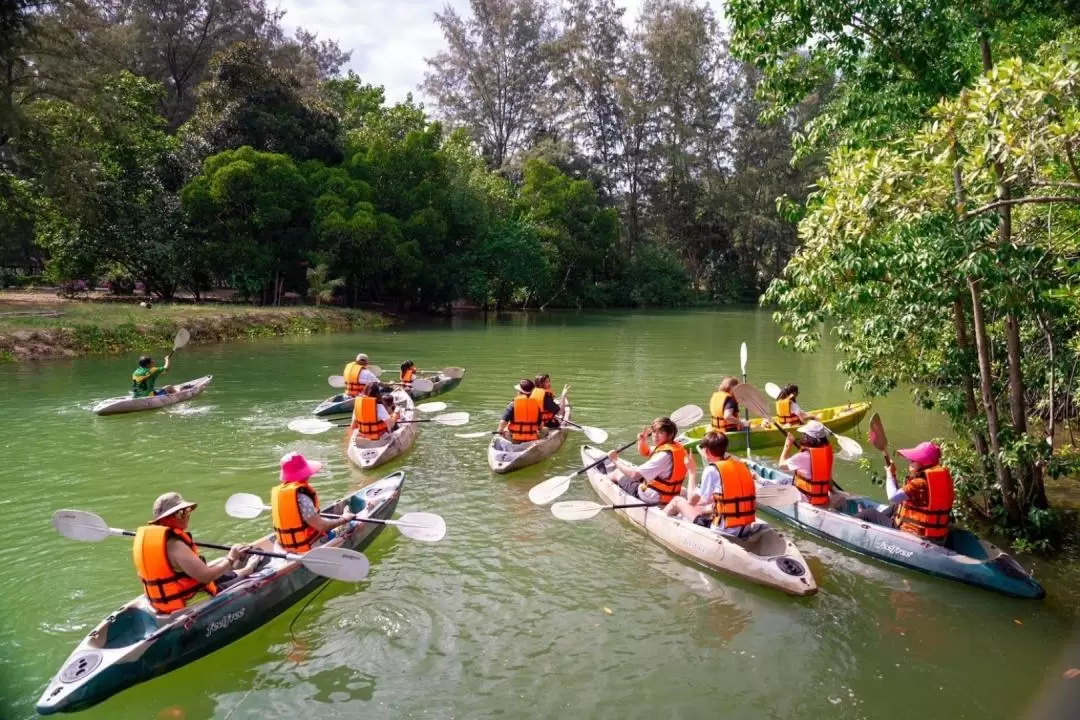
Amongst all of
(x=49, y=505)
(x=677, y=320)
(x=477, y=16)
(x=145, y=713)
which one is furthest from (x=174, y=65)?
(x=145, y=713)

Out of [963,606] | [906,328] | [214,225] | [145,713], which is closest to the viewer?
[145,713]

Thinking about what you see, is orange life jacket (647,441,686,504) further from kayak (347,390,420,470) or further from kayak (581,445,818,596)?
kayak (347,390,420,470)

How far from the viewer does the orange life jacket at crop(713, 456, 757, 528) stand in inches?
267

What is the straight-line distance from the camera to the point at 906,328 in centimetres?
704

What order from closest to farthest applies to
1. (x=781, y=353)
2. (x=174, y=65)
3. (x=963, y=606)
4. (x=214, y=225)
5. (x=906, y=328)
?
(x=963, y=606)
(x=906, y=328)
(x=781, y=353)
(x=214, y=225)
(x=174, y=65)

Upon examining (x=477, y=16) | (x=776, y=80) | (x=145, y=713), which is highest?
(x=477, y=16)

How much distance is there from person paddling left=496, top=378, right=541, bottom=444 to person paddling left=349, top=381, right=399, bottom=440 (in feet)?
6.10

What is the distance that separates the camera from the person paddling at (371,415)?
34.4 feet

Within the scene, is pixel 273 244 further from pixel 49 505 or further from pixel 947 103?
pixel 947 103

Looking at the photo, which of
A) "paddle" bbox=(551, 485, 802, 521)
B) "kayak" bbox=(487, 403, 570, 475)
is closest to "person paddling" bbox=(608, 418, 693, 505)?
"paddle" bbox=(551, 485, 802, 521)

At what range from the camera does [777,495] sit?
779 centimetres

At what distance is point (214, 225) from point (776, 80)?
84.2ft

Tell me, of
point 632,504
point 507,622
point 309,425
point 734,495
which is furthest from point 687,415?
point 309,425

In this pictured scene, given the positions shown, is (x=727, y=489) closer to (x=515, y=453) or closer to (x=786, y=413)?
(x=515, y=453)
